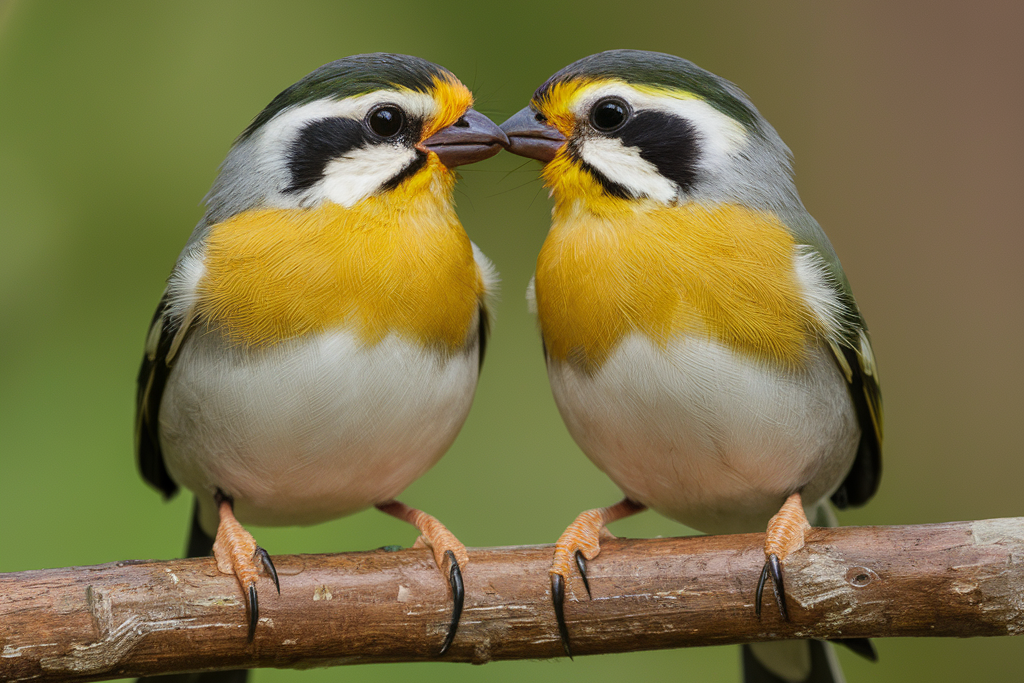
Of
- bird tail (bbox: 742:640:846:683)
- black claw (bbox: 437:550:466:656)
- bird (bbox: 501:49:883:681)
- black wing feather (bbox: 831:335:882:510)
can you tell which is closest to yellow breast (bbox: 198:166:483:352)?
bird (bbox: 501:49:883:681)

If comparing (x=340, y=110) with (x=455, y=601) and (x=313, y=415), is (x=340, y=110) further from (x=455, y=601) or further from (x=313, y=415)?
(x=455, y=601)

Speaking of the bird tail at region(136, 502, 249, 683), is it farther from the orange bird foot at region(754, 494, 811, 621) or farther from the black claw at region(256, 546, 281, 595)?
the orange bird foot at region(754, 494, 811, 621)

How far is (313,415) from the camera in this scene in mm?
2064

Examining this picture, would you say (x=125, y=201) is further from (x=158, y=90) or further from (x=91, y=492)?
(x=91, y=492)

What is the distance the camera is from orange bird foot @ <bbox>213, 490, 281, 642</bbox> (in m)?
2.01

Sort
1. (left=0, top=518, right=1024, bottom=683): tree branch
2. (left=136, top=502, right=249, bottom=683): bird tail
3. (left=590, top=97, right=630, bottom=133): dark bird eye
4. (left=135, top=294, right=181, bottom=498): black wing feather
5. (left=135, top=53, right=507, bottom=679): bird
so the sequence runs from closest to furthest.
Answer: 1. (left=0, top=518, right=1024, bottom=683): tree branch
2. (left=135, top=53, right=507, bottom=679): bird
3. (left=590, top=97, right=630, bottom=133): dark bird eye
4. (left=135, top=294, right=181, bottom=498): black wing feather
5. (left=136, top=502, right=249, bottom=683): bird tail

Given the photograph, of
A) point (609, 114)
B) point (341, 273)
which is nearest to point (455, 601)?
point (341, 273)

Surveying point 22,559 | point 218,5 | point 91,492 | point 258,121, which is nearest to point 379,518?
point 91,492

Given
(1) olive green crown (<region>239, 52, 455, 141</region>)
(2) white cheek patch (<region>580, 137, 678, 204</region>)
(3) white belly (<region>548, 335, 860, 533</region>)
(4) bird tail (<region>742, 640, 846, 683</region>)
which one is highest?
(1) olive green crown (<region>239, 52, 455, 141</region>)

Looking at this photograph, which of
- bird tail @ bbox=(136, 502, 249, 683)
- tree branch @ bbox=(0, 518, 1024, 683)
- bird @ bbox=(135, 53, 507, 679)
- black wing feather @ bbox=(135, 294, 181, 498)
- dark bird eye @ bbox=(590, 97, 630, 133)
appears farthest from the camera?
bird tail @ bbox=(136, 502, 249, 683)

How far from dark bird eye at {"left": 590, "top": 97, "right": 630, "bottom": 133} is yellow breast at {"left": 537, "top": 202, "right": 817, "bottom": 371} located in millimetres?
189

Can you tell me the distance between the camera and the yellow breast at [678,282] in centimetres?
207

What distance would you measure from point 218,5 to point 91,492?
2022 millimetres

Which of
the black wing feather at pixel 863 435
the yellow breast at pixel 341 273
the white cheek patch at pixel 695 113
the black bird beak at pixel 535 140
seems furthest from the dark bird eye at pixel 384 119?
the black wing feather at pixel 863 435
